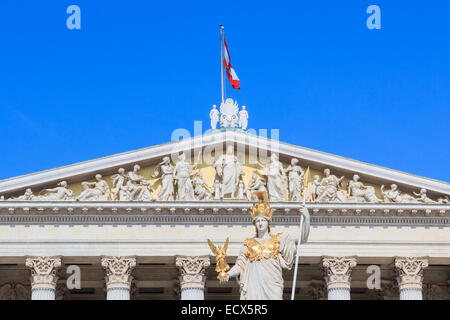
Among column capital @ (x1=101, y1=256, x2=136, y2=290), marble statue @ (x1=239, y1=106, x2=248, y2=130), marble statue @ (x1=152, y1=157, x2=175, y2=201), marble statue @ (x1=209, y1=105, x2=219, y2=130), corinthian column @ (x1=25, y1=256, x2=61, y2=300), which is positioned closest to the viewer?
corinthian column @ (x1=25, y1=256, x2=61, y2=300)

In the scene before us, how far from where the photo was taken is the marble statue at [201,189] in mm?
43219

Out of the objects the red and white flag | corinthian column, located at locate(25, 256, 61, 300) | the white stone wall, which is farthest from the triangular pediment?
the red and white flag

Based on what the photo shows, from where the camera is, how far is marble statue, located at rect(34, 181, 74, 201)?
43.0 m

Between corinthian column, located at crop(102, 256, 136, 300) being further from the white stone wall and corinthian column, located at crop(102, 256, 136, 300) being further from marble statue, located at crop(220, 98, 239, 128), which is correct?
marble statue, located at crop(220, 98, 239, 128)

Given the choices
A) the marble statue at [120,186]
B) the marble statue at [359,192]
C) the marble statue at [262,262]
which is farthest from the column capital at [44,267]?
the marble statue at [262,262]

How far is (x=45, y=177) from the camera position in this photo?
42969mm

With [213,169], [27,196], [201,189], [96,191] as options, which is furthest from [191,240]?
[27,196]

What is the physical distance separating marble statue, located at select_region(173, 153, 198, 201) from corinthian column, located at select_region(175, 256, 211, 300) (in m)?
2.38

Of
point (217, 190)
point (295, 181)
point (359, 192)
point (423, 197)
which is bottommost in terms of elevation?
point (423, 197)

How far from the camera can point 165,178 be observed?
143 ft

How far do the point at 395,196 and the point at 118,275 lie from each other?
11.2 m

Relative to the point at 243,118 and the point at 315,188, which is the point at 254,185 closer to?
the point at 315,188

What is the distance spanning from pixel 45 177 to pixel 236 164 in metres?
7.43
